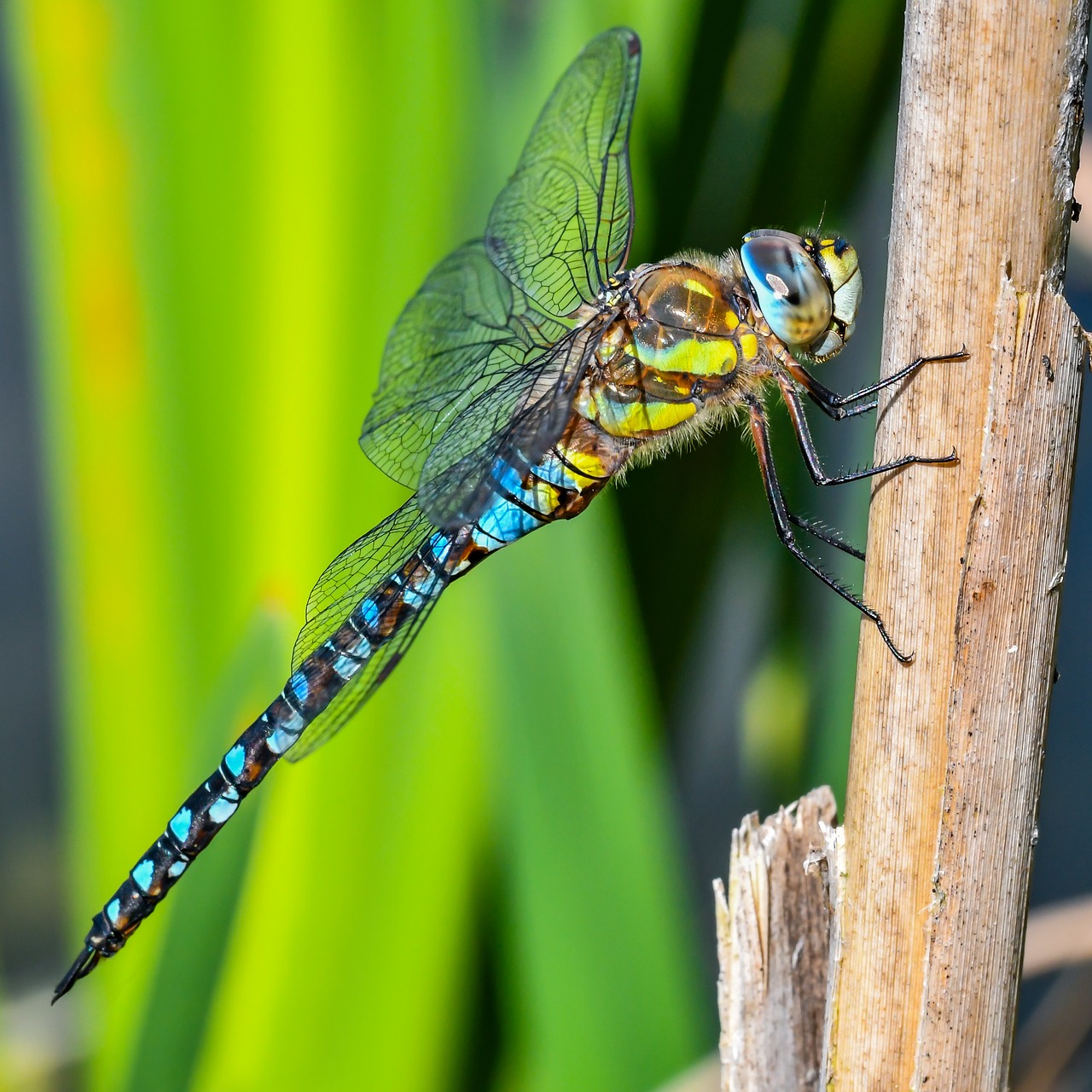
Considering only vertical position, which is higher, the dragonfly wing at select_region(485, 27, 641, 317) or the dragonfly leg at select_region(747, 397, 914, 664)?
the dragonfly wing at select_region(485, 27, 641, 317)

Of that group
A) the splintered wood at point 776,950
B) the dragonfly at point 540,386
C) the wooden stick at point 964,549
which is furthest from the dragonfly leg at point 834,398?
the splintered wood at point 776,950

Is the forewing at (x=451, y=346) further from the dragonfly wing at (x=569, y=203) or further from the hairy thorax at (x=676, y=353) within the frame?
the hairy thorax at (x=676, y=353)

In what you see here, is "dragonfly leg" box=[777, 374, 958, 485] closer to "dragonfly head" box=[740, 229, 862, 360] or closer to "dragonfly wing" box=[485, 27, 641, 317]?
"dragonfly head" box=[740, 229, 862, 360]

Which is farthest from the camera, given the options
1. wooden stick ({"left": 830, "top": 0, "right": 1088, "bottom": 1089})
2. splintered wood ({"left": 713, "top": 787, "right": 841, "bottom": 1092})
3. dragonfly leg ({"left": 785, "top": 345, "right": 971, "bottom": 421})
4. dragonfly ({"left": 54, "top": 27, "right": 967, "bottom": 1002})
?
dragonfly ({"left": 54, "top": 27, "right": 967, "bottom": 1002})

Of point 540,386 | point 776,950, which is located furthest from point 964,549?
point 540,386

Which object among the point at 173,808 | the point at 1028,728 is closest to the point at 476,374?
the point at 173,808

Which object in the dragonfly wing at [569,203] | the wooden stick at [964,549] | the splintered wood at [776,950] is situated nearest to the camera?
the wooden stick at [964,549]

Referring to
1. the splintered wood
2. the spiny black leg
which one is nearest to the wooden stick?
the splintered wood
